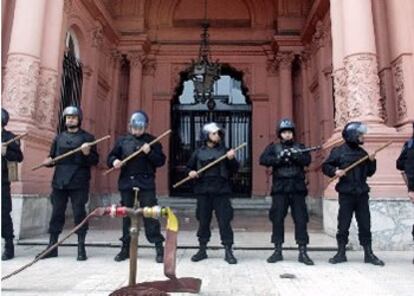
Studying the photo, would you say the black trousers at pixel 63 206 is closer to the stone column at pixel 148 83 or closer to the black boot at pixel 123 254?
the black boot at pixel 123 254

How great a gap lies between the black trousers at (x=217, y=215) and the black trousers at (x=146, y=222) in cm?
54

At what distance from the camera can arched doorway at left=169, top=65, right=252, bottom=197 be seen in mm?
14008

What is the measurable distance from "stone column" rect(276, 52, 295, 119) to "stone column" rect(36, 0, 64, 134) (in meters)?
7.56

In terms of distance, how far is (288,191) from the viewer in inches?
205

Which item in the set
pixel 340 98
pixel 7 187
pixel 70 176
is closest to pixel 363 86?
pixel 340 98

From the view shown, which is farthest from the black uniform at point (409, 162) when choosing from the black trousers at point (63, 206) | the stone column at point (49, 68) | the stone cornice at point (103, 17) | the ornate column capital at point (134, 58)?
the ornate column capital at point (134, 58)

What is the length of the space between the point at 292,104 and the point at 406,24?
250 inches

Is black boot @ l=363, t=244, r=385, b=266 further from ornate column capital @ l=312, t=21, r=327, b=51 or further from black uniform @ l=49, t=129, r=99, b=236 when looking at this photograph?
ornate column capital @ l=312, t=21, r=327, b=51

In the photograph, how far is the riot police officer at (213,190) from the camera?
5.16 m

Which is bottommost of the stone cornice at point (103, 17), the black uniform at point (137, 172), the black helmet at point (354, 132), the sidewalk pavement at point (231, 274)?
the sidewalk pavement at point (231, 274)

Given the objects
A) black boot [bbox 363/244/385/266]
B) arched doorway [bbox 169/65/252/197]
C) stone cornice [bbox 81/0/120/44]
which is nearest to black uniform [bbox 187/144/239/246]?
black boot [bbox 363/244/385/266]

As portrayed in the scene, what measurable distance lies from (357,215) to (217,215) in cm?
180

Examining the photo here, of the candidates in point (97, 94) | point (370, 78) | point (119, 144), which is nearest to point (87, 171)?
point (119, 144)

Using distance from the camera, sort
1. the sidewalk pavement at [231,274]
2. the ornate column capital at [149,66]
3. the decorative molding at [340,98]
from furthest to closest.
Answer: the ornate column capital at [149,66] → the decorative molding at [340,98] → the sidewalk pavement at [231,274]
